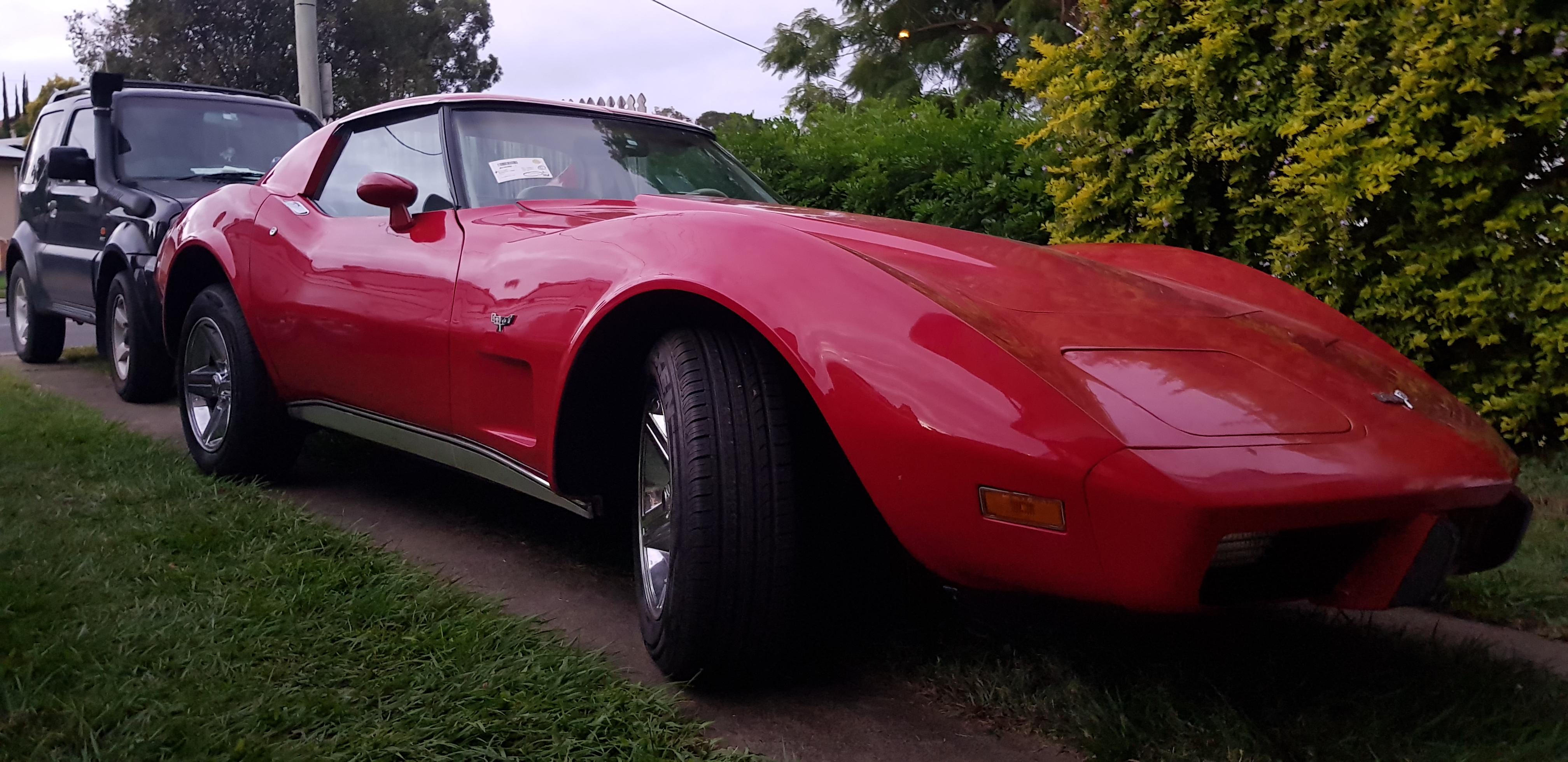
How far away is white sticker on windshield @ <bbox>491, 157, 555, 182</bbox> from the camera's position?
310 centimetres

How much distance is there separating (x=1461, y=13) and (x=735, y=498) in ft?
10.5

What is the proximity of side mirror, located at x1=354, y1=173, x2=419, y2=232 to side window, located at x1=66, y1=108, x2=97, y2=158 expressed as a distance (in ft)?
14.3

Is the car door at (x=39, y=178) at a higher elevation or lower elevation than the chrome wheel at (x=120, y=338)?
higher

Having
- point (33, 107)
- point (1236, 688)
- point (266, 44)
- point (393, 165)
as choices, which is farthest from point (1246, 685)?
point (33, 107)

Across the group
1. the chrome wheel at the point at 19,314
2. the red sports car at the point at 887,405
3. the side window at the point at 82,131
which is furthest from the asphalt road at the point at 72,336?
the red sports car at the point at 887,405

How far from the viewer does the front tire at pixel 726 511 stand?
203 centimetres

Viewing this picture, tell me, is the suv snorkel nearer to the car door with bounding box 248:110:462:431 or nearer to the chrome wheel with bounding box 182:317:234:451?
the chrome wheel with bounding box 182:317:234:451

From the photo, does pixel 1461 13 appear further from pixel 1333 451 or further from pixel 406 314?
pixel 406 314

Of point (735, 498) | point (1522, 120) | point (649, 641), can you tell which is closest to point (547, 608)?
point (649, 641)

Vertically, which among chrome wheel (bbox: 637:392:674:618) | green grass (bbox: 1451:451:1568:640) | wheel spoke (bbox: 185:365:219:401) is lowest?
green grass (bbox: 1451:451:1568:640)

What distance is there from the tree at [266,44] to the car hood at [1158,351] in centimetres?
2705

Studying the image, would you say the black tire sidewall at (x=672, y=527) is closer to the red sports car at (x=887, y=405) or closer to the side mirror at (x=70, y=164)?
the red sports car at (x=887, y=405)

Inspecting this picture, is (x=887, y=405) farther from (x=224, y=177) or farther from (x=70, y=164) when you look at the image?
(x=70, y=164)

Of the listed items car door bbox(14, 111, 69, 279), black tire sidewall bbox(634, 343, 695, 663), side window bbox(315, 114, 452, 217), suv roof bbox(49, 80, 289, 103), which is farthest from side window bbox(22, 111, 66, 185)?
black tire sidewall bbox(634, 343, 695, 663)
